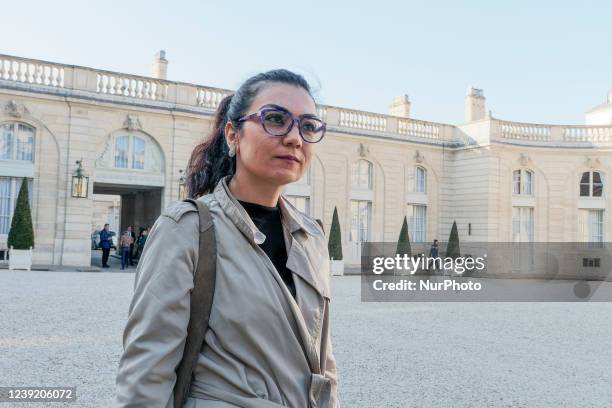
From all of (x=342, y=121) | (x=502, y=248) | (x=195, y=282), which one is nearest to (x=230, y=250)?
(x=195, y=282)

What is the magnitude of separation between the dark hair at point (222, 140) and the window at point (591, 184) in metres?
26.6

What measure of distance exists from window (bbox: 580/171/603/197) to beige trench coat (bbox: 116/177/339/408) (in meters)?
26.8

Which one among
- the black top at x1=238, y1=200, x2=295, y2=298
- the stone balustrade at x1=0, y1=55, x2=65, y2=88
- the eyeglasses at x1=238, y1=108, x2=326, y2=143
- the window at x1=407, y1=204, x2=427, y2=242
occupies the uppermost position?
the stone balustrade at x1=0, y1=55, x2=65, y2=88

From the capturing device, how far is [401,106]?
27.5m

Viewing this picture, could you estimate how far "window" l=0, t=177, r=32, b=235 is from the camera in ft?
58.5

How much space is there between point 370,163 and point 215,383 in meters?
23.2

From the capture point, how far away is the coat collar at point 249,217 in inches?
65.5

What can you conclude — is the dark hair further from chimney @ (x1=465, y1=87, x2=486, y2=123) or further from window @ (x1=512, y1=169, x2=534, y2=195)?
chimney @ (x1=465, y1=87, x2=486, y2=123)

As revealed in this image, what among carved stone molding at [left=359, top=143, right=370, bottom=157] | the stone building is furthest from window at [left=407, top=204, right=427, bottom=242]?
carved stone molding at [left=359, top=143, right=370, bottom=157]

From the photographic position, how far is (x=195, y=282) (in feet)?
4.99

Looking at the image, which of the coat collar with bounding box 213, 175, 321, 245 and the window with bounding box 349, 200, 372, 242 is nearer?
the coat collar with bounding box 213, 175, 321, 245

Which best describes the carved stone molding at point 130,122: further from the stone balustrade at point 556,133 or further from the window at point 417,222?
the stone balustrade at point 556,133

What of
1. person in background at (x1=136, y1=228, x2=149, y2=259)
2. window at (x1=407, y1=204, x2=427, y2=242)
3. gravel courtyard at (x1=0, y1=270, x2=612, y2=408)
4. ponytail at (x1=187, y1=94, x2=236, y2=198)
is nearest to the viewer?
ponytail at (x1=187, y1=94, x2=236, y2=198)

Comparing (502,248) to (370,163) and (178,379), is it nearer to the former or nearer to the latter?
(370,163)
